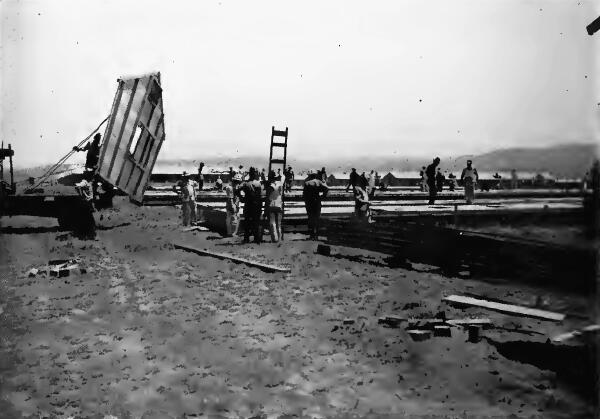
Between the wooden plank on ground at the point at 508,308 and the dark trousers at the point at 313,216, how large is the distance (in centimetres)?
691

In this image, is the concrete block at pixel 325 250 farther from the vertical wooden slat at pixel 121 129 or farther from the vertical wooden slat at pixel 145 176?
the vertical wooden slat at pixel 145 176

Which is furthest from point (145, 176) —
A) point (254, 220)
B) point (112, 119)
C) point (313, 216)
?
point (313, 216)

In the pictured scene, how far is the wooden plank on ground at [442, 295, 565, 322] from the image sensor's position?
7.07m

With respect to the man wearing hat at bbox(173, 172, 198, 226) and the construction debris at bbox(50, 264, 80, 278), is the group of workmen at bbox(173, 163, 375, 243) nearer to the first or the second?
the man wearing hat at bbox(173, 172, 198, 226)

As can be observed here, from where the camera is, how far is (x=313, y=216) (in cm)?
1512

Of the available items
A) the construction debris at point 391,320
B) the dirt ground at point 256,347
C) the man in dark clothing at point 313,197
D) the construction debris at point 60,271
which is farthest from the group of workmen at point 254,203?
the construction debris at point 391,320

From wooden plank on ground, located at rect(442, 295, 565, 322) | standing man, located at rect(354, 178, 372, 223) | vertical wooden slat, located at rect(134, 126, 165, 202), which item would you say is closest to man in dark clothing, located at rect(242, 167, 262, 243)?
standing man, located at rect(354, 178, 372, 223)

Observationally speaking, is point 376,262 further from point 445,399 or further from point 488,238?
point 445,399

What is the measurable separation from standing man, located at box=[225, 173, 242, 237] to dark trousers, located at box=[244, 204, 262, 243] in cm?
94

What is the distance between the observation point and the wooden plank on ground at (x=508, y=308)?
7.07 metres

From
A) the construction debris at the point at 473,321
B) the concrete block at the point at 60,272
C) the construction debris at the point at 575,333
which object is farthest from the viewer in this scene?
the concrete block at the point at 60,272

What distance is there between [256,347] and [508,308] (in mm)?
3777

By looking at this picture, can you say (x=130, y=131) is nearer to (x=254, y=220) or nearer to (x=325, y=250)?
(x=254, y=220)

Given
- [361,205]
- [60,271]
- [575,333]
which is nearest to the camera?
[575,333]
